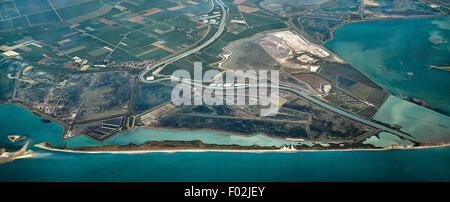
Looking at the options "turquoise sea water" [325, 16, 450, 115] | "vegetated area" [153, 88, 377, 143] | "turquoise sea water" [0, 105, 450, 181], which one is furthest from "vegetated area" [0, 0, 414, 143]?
"turquoise sea water" [0, 105, 450, 181]

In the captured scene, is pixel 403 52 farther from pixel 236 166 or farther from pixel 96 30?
pixel 96 30

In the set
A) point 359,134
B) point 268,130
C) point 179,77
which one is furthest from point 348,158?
point 179,77

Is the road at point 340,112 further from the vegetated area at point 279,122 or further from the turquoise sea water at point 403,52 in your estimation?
the turquoise sea water at point 403,52

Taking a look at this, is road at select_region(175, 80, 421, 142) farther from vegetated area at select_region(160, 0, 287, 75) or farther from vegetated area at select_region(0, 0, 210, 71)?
vegetated area at select_region(0, 0, 210, 71)

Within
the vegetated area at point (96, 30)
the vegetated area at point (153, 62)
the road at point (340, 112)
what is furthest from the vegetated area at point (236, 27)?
the road at point (340, 112)

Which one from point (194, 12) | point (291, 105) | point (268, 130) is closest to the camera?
point (268, 130)
